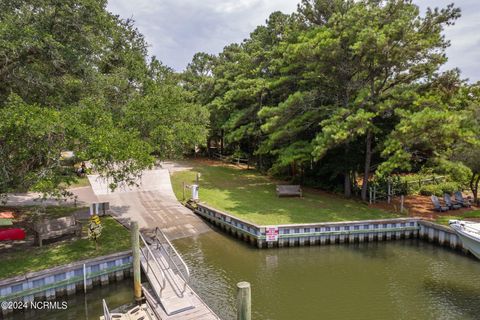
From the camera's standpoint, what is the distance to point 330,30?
800 inches

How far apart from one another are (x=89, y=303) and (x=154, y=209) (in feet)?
29.8

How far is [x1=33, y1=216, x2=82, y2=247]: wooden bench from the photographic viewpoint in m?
13.1

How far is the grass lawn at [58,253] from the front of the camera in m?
11.3

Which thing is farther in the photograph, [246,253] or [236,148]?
[236,148]

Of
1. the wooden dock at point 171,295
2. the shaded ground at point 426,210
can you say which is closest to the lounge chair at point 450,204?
the shaded ground at point 426,210

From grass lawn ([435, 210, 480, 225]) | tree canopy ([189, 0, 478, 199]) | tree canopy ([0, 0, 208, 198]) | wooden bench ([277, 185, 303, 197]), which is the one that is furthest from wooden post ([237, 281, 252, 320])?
wooden bench ([277, 185, 303, 197])

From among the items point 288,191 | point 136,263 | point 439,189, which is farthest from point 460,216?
point 136,263

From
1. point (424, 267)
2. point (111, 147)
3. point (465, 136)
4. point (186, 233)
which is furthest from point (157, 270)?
point (465, 136)

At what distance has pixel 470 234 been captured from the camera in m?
12.3

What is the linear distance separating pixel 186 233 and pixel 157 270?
18.7ft

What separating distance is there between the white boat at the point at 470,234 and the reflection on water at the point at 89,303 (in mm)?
12197

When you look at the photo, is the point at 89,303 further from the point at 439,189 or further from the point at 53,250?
the point at 439,189

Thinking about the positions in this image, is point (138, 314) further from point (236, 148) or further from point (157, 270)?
point (236, 148)

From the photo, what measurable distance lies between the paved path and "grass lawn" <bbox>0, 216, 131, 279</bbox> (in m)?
2.62
